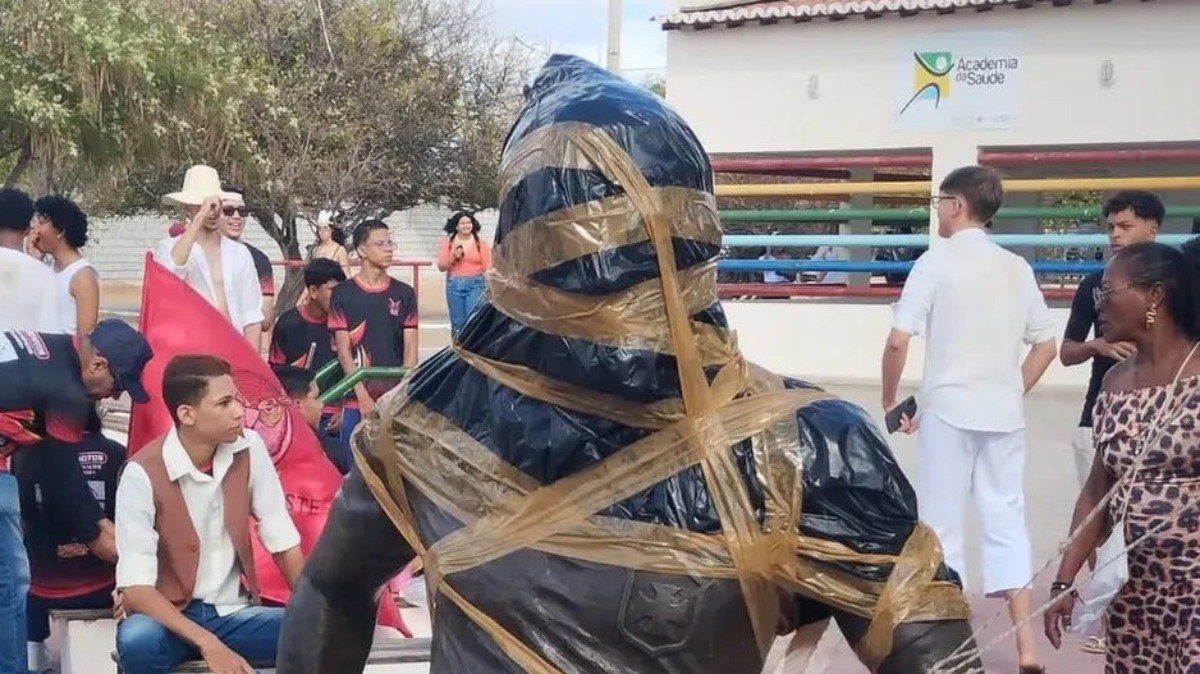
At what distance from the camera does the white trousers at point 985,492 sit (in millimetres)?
5234

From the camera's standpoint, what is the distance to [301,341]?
7551 mm

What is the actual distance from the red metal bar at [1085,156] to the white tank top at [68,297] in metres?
11.1

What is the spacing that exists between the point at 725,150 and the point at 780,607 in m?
15.3

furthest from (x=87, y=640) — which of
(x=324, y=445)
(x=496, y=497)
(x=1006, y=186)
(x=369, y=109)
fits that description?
(x=369, y=109)

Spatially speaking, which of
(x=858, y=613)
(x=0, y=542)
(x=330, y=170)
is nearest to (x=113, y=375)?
(x=0, y=542)

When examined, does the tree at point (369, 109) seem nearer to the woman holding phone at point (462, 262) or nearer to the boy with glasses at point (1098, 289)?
the woman holding phone at point (462, 262)

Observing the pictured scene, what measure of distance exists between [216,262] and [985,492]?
11.1 feet

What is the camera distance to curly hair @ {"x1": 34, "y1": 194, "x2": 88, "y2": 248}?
6.32m

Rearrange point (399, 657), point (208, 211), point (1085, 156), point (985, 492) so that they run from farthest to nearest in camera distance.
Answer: point (1085, 156), point (208, 211), point (985, 492), point (399, 657)

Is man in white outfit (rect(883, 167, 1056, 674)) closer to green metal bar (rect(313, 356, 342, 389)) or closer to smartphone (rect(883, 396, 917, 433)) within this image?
smartphone (rect(883, 396, 917, 433))

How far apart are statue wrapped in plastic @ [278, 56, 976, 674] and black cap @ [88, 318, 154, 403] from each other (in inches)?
121

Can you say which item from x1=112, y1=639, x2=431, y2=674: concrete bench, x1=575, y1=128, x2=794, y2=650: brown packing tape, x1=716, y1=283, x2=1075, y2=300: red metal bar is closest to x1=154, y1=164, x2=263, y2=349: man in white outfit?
x1=112, y1=639, x2=431, y2=674: concrete bench

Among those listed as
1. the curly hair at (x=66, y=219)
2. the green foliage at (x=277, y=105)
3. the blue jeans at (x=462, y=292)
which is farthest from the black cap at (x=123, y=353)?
the green foliage at (x=277, y=105)

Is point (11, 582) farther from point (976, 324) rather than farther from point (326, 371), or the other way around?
point (976, 324)
